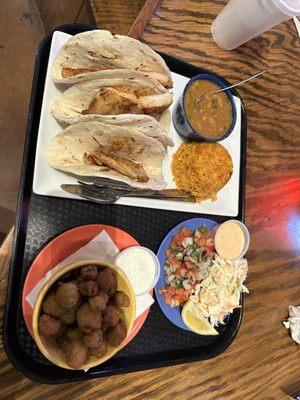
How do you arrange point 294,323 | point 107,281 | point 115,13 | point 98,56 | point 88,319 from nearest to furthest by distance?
point 88,319 → point 107,281 → point 98,56 → point 294,323 → point 115,13

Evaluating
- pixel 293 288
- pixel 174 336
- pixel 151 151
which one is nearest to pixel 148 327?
pixel 174 336

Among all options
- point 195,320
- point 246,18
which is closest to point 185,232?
point 195,320

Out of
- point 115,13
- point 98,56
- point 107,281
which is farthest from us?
point 115,13

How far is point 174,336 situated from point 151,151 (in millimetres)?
877

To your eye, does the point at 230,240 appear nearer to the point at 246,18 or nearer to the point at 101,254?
the point at 101,254

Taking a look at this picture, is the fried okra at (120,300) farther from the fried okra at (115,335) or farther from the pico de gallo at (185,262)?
the pico de gallo at (185,262)

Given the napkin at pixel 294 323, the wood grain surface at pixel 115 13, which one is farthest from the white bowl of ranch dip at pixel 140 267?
the wood grain surface at pixel 115 13

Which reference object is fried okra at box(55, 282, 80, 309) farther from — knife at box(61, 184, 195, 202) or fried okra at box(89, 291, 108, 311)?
knife at box(61, 184, 195, 202)

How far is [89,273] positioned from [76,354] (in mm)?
278

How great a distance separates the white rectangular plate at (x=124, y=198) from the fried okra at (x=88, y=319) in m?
0.50

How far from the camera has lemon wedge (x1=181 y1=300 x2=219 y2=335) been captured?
179cm

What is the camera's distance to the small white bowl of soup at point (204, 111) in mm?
1732

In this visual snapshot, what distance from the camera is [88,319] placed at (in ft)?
4.33

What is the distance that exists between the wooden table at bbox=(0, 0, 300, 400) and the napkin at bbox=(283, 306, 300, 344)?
0.04 metres
